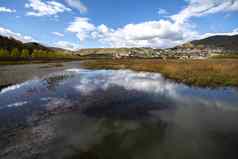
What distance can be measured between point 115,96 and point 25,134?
9646 mm

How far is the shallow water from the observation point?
24.7ft

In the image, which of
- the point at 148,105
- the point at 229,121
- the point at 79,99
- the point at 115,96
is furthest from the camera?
the point at 115,96

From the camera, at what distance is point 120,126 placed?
406 inches

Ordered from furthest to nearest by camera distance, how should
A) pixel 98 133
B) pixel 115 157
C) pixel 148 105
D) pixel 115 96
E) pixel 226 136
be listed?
pixel 115 96 → pixel 148 105 → pixel 98 133 → pixel 226 136 → pixel 115 157

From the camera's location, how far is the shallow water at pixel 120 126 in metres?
7.54

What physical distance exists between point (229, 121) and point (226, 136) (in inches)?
92.2

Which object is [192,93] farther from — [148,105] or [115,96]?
[115,96]

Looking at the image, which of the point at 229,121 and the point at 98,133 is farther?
the point at 229,121

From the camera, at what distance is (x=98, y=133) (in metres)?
9.30

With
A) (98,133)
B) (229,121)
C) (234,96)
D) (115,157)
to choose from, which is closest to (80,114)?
(98,133)

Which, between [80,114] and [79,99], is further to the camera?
[79,99]

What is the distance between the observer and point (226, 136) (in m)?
8.70

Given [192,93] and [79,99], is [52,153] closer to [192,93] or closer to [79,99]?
[79,99]

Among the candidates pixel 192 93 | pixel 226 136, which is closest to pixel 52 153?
pixel 226 136
